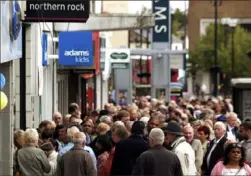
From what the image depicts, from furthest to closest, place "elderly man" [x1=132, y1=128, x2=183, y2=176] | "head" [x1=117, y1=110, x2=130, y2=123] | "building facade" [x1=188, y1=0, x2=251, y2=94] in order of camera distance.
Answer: "building facade" [x1=188, y1=0, x2=251, y2=94] → "head" [x1=117, y1=110, x2=130, y2=123] → "elderly man" [x1=132, y1=128, x2=183, y2=176]

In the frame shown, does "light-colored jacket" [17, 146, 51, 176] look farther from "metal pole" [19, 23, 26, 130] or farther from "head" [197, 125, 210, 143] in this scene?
"metal pole" [19, 23, 26, 130]

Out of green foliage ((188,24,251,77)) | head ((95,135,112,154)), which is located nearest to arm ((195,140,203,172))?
head ((95,135,112,154))

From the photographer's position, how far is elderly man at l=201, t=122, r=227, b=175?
18.2 meters

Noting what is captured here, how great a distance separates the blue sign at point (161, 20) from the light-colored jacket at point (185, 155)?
135ft

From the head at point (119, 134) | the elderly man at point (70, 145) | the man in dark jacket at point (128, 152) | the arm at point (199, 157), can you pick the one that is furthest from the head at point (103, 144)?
the arm at point (199, 157)

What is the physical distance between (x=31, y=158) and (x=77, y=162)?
795 millimetres

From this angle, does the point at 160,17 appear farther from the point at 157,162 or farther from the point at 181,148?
the point at 157,162

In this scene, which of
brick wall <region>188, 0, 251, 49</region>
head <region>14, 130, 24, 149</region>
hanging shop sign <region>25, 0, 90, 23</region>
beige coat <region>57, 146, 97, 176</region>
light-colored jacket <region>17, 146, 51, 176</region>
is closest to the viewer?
beige coat <region>57, 146, 97, 176</region>

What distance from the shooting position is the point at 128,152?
16.9 meters

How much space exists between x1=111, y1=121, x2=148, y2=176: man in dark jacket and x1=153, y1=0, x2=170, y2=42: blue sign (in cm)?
4195

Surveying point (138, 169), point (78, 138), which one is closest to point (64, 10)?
point (78, 138)

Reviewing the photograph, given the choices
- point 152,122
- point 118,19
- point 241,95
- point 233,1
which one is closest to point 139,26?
point 118,19

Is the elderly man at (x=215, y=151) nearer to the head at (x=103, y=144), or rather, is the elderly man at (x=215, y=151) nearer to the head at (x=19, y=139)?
the head at (x=103, y=144)

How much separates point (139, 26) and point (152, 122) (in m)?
12.4
